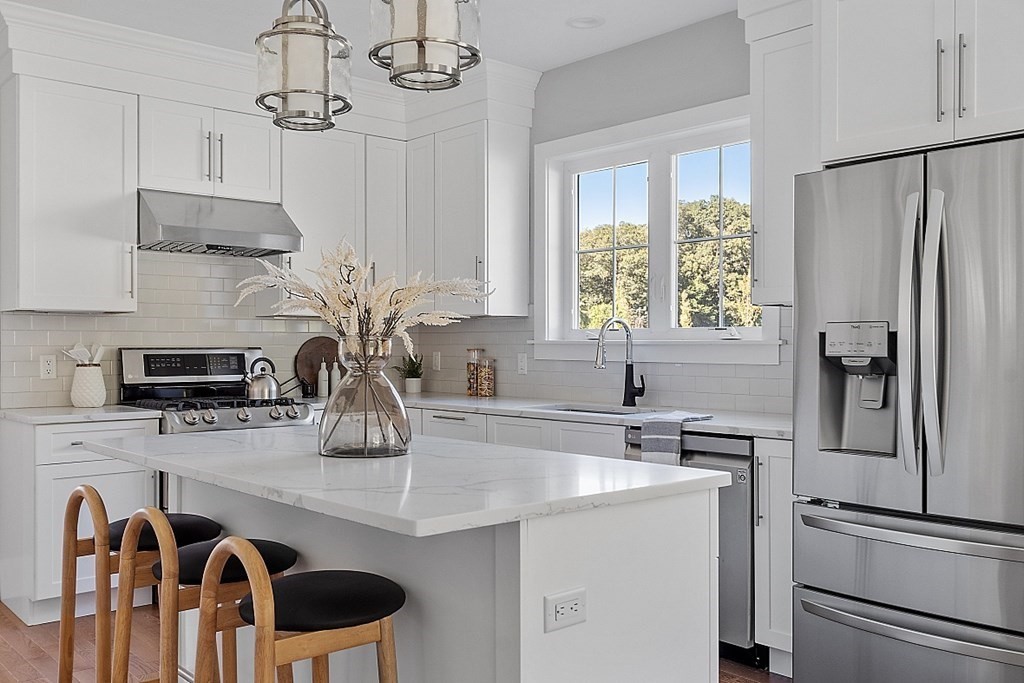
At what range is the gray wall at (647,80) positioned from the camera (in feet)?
13.6

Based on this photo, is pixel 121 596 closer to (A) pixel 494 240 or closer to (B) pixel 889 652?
(B) pixel 889 652

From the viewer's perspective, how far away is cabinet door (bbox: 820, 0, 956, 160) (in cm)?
269

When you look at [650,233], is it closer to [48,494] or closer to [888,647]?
[888,647]

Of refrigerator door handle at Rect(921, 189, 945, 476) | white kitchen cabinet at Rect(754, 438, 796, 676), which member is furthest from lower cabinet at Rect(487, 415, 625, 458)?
refrigerator door handle at Rect(921, 189, 945, 476)

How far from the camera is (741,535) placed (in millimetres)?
3375

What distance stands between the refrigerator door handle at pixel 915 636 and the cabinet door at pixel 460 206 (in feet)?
8.51

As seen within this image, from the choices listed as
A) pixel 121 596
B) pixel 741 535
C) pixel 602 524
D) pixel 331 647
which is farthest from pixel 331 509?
pixel 741 535

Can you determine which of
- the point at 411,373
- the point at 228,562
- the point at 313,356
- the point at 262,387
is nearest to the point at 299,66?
the point at 228,562

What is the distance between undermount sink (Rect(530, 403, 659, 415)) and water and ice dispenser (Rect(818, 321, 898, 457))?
4.78 ft

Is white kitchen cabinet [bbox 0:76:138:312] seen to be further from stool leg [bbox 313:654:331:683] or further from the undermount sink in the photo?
stool leg [bbox 313:654:331:683]

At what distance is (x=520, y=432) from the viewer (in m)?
4.21

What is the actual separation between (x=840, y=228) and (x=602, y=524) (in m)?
1.44

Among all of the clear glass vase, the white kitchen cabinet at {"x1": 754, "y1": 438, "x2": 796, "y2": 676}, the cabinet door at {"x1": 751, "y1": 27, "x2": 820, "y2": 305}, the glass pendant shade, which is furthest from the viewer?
the cabinet door at {"x1": 751, "y1": 27, "x2": 820, "y2": 305}

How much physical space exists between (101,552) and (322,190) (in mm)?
3000
